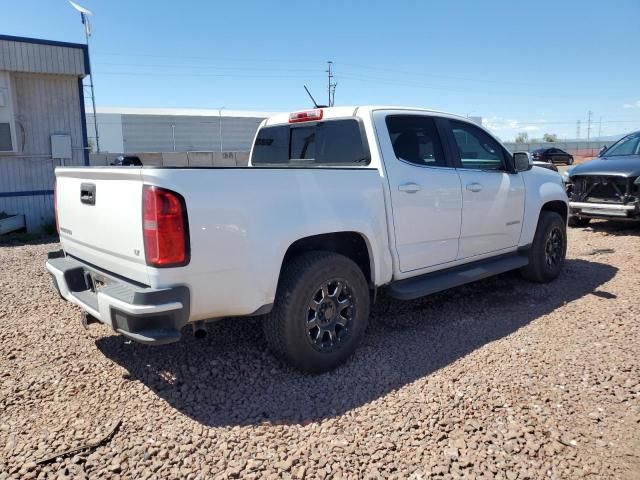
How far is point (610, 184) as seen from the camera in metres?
8.93

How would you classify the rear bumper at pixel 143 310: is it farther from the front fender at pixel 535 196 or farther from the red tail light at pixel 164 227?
the front fender at pixel 535 196

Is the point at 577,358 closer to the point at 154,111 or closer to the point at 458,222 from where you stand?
the point at 458,222

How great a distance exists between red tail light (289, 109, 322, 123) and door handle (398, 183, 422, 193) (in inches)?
42.0

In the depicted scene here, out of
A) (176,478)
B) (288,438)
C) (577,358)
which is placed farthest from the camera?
(577,358)

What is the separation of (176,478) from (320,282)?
1528 millimetres

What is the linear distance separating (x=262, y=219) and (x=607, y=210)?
7842mm

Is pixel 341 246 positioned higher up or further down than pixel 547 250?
higher up

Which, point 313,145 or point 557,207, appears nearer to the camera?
point 313,145

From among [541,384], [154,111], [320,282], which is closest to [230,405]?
[320,282]

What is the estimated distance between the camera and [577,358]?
3.89 metres

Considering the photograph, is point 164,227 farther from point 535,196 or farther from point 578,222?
point 578,222

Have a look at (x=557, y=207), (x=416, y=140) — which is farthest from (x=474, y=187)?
(x=557, y=207)

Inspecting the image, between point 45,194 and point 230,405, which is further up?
point 45,194

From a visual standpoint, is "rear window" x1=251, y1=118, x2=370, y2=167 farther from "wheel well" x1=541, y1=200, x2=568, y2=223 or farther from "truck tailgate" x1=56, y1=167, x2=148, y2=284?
"wheel well" x1=541, y1=200, x2=568, y2=223
